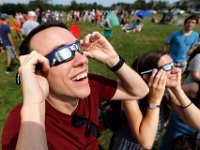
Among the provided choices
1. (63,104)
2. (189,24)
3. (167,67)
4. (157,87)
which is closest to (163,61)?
(167,67)

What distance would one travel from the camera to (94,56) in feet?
7.36

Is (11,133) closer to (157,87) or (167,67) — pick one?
(157,87)

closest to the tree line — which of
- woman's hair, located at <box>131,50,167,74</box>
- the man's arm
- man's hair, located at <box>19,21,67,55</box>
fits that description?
woman's hair, located at <box>131,50,167,74</box>

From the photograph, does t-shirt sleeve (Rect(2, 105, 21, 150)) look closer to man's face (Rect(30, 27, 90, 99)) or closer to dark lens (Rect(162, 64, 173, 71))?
man's face (Rect(30, 27, 90, 99))

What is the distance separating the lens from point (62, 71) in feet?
5.89

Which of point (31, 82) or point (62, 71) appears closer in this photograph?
point (31, 82)

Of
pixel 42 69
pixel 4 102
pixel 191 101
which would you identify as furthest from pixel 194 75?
pixel 4 102

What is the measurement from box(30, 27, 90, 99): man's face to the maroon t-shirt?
152mm

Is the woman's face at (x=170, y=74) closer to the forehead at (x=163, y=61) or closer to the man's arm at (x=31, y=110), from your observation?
the forehead at (x=163, y=61)

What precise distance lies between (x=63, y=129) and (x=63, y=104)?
0.63 feet

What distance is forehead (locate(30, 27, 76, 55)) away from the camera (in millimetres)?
1822

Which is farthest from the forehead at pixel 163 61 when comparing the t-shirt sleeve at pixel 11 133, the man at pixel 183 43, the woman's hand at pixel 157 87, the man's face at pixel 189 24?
the man's face at pixel 189 24

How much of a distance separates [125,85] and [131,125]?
1.19ft

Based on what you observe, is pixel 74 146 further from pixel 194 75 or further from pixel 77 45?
pixel 194 75
